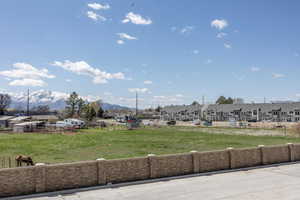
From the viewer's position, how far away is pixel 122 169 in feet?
46.5

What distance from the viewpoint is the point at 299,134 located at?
4431 cm

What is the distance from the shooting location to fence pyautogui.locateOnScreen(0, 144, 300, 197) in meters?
12.0

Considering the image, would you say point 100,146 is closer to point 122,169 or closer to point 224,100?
point 122,169

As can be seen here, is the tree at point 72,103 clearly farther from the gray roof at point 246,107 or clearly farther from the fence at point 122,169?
the fence at point 122,169

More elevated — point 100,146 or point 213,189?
point 213,189

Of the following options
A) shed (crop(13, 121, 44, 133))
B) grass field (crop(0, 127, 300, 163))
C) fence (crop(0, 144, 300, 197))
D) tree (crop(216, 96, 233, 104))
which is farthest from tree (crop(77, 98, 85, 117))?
fence (crop(0, 144, 300, 197))

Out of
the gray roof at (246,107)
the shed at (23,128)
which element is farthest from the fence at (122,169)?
the gray roof at (246,107)

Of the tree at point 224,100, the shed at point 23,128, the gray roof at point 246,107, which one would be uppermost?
the tree at point 224,100

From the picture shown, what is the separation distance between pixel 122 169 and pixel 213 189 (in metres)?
4.90

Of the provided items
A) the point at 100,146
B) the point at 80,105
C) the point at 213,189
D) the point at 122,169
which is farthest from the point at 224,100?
the point at 122,169

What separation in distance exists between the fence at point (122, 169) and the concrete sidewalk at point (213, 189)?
0.78 meters

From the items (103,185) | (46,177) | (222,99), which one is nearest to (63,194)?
(46,177)

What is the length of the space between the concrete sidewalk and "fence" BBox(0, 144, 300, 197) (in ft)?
2.55

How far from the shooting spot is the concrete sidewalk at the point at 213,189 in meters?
11.8
